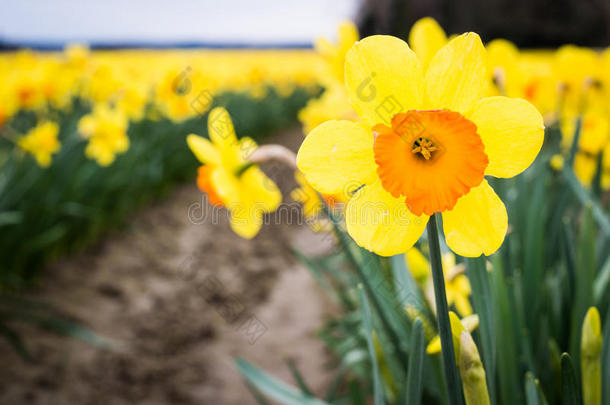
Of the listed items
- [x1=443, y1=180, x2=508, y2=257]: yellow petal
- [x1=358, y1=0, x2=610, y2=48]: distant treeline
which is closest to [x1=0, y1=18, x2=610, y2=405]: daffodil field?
[x1=443, y1=180, x2=508, y2=257]: yellow petal

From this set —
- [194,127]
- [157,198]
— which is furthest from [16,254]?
[194,127]

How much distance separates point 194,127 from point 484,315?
463 cm

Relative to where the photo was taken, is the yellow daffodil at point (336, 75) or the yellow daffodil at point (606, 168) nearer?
the yellow daffodil at point (336, 75)

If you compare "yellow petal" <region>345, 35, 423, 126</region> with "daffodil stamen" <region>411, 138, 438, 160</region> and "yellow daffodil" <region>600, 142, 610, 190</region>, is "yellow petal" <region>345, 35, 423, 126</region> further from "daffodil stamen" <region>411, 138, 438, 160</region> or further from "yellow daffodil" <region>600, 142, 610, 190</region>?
"yellow daffodil" <region>600, 142, 610, 190</region>

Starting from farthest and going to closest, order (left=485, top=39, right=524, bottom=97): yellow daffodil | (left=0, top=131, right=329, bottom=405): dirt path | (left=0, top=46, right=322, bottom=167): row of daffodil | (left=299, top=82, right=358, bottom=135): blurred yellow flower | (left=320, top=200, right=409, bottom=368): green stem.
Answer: (left=0, top=46, right=322, bottom=167): row of daffodil
(left=0, top=131, right=329, bottom=405): dirt path
(left=485, top=39, right=524, bottom=97): yellow daffodil
(left=299, top=82, right=358, bottom=135): blurred yellow flower
(left=320, top=200, right=409, bottom=368): green stem

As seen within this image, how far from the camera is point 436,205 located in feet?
1.57

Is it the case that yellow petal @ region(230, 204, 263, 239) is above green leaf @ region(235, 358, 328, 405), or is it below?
above

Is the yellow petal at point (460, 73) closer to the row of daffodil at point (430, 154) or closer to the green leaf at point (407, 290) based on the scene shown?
the row of daffodil at point (430, 154)

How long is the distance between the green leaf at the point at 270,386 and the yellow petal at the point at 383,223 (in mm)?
592

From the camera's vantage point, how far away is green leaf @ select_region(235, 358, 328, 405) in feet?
3.21

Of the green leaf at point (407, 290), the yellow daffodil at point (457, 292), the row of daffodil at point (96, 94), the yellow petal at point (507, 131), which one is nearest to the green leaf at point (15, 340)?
the row of daffodil at point (96, 94)

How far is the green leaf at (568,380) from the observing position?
627 millimetres

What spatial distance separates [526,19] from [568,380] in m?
11.3

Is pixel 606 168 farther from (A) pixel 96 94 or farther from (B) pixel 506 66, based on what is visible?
(A) pixel 96 94
